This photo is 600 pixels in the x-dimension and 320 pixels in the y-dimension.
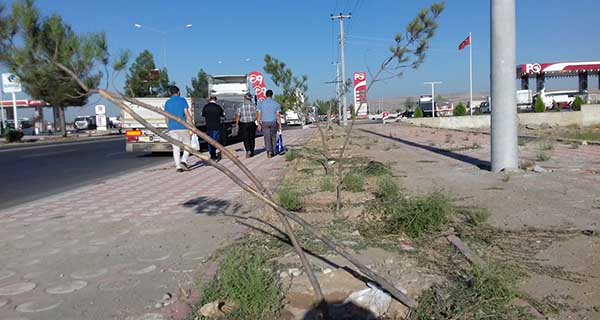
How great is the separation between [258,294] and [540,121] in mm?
39800

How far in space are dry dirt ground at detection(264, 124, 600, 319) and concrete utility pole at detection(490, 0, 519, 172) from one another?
408mm

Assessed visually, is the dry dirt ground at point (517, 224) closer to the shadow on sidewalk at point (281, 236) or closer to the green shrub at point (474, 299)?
the shadow on sidewalk at point (281, 236)

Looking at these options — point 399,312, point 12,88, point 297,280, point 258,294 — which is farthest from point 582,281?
point 12,88

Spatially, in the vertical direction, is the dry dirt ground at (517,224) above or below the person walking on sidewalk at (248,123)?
below

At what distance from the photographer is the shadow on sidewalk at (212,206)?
23.3ft

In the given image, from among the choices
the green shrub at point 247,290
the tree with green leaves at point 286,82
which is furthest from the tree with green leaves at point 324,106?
the green shrub at point 247,290

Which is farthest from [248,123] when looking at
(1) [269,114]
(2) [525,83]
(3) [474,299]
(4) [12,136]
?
(2) [525,83]

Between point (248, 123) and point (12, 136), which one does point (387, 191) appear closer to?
point (248, 123)

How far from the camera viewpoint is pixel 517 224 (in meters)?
5.46

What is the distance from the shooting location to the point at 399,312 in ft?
11.3

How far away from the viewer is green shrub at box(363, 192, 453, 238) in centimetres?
510

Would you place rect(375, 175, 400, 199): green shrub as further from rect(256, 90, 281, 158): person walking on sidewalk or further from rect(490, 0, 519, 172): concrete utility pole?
rect(256, 90, 281, 158): person walking on sidewalk

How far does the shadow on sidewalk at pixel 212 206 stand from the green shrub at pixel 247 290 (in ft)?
9.89

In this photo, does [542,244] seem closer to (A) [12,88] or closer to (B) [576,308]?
(B) [576,308]
